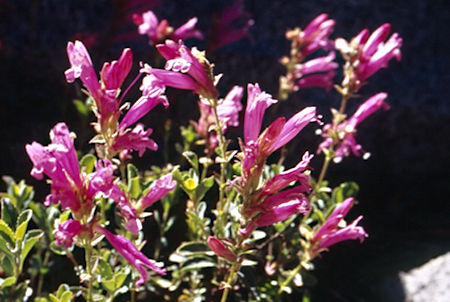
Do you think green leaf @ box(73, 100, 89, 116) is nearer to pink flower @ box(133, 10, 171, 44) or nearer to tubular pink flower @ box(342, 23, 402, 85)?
pink flower @ box(133, 10, 171, 44)

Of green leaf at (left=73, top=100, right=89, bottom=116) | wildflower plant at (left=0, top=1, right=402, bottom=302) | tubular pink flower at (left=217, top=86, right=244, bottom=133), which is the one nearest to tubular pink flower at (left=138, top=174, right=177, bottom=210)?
wildflower plant at (left=0, top=1, right=402, bottom=302)

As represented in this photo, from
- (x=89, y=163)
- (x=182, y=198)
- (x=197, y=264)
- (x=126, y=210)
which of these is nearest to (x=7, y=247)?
(x=89, y=163)

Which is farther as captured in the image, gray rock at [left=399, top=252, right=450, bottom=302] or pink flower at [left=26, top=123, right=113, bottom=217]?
gray rock at [left=399, top=252, right=450, bottom=302]

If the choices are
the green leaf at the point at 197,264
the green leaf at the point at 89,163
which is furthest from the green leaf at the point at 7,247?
the green leaf at the point at 197,264

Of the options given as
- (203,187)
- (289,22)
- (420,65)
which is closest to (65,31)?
(289,22)

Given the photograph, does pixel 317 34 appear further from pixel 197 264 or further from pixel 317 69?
pixel 197 264

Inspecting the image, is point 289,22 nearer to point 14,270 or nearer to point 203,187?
point 203,187
